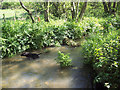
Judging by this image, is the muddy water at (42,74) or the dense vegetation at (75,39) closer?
the dense vegetation at (75,39)

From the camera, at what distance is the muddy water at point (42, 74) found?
471cm

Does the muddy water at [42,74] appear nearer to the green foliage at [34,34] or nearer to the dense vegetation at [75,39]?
the dense vegetation at [75,39]

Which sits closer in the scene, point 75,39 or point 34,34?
point 34,34

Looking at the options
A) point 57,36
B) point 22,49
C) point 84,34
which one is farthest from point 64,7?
point 22,49

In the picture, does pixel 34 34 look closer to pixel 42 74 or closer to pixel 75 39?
pixel 42 74

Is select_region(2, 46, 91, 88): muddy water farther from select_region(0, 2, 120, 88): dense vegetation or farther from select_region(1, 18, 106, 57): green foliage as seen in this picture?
A: select_region(1, 18, 106, 57): green foliage

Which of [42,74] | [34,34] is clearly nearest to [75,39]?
[34,34]

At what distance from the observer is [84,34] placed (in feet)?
32.0

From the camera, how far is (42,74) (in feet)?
17.6

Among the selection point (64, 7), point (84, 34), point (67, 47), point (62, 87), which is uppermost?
point (64, 7)

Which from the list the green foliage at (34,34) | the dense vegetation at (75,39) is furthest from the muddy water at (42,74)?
the green foliage at (34,34)

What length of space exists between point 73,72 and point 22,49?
333 centimetres

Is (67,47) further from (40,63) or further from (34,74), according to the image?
(34,74)

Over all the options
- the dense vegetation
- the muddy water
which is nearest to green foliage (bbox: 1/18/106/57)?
the dense vegetation
